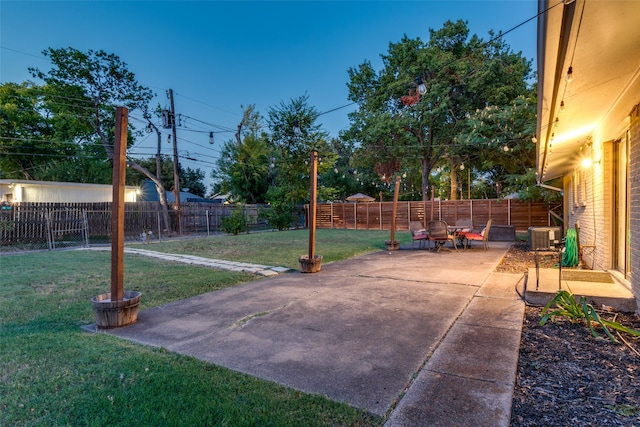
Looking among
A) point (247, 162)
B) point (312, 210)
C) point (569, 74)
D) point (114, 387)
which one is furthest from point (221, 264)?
point (247, 162)

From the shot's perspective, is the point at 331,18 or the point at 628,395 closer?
the point at 628,395

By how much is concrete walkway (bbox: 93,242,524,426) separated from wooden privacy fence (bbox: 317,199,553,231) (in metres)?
8.11

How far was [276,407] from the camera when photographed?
1903mm

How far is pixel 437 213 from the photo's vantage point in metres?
17.7

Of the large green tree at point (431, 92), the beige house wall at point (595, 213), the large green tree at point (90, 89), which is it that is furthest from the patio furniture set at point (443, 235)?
the large green tree at point (90, 89)

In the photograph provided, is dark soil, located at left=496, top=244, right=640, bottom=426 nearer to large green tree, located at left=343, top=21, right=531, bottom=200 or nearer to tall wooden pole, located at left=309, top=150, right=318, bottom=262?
tall wooden pole, located at left=309, top=150, right=318, bottom=262

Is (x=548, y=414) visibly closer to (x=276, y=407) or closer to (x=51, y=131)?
(x=276, y=407)

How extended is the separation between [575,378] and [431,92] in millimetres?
19068

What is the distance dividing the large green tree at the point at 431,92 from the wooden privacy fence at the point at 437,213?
2925mm

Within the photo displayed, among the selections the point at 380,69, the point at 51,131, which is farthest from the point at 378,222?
the point at 51,131

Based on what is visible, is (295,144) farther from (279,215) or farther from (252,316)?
(252,316)

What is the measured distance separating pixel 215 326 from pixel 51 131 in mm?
26565

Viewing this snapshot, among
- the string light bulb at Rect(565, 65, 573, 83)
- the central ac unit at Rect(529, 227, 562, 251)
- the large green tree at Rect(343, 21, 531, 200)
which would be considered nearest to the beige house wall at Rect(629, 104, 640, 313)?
the string light bulb at Rect(565, 65, 573, 83)

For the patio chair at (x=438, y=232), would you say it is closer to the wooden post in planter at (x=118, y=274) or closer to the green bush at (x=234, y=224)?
the wooden post in planter at (x=118, y=274)
